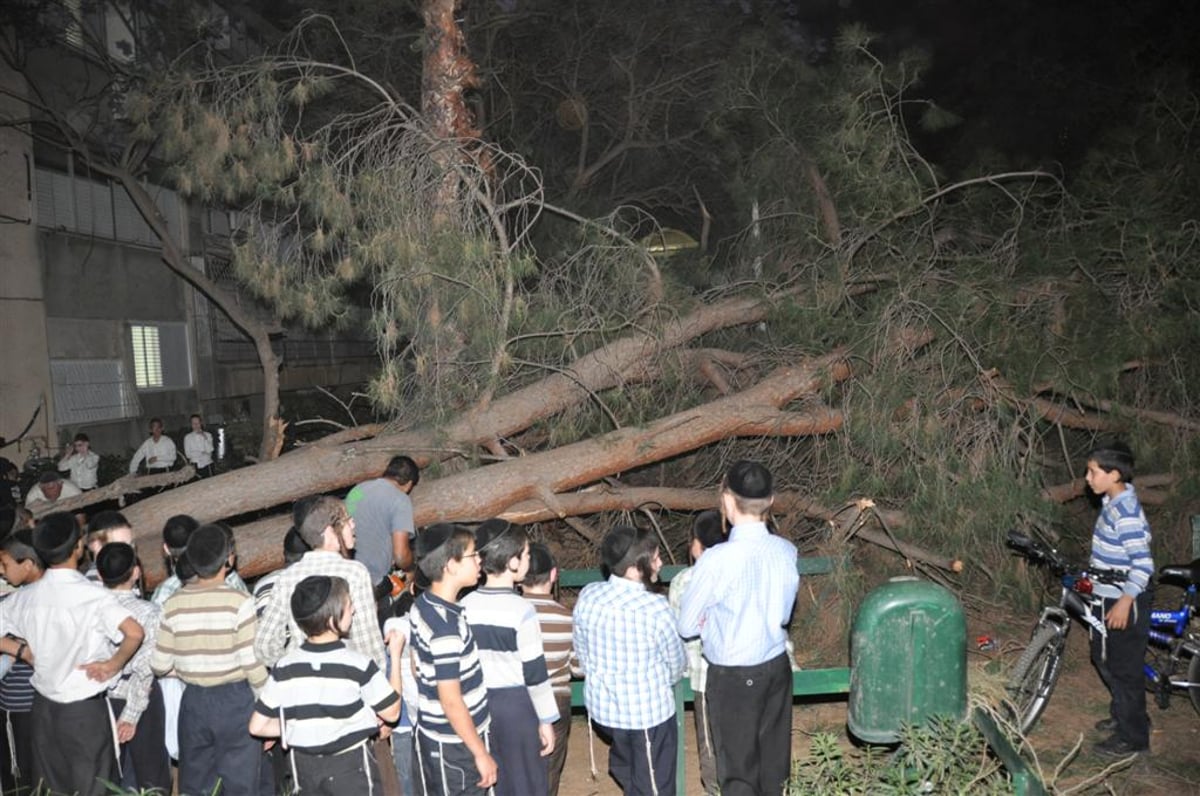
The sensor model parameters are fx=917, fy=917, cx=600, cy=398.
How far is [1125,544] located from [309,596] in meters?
3.65

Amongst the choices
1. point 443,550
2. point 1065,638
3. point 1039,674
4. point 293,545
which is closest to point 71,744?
Answer: point 293,545

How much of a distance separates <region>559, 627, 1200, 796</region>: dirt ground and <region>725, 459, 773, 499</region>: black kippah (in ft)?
5.03

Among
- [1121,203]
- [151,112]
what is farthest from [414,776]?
[1121,203]

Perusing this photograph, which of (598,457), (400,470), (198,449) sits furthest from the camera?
(198,449)

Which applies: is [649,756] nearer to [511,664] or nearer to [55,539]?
[511,664]

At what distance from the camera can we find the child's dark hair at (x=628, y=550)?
131 inches

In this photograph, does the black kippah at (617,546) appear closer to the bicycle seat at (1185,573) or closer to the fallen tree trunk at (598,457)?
the fallen tree trunk at (598,457)

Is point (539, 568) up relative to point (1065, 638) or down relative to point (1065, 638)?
up

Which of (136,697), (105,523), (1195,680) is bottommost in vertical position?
(1195,680)

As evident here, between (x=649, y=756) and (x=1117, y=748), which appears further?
(x=1117, y=748)

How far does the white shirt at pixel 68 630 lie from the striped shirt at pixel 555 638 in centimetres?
160

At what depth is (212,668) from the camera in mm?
3391

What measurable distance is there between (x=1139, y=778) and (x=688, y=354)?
3.64 m

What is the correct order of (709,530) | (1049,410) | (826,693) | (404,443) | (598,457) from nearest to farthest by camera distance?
(709,530) → (826,693) → (598,457) → (404,443) → (1049,410)
